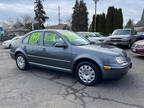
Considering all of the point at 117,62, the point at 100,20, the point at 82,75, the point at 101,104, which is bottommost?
the point at 101,104

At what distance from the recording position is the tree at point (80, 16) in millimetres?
36594

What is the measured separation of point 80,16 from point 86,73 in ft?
115

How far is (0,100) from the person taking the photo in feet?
9.37

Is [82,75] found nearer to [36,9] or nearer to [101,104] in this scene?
[101,104]

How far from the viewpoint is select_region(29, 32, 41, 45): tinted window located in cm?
450

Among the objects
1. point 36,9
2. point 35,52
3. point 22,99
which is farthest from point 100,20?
point 22,99

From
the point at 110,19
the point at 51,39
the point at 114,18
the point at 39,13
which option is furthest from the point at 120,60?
the point at 39,13

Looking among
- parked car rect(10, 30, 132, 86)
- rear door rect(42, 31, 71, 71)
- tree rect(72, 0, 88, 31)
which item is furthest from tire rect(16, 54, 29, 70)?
tree rect(72, 0, 88, 31)

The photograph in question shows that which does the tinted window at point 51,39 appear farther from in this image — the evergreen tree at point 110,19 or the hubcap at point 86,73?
the evergreen tree at point 110,19

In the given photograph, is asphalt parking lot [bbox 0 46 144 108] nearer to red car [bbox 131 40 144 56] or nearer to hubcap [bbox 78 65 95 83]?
hubcap [bbox 78 65 95 83]

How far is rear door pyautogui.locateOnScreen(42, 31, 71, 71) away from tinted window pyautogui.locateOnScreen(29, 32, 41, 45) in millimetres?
343

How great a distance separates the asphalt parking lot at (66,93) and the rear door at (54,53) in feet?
1.73

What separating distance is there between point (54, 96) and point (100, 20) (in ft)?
90.1

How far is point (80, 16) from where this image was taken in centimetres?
3659
